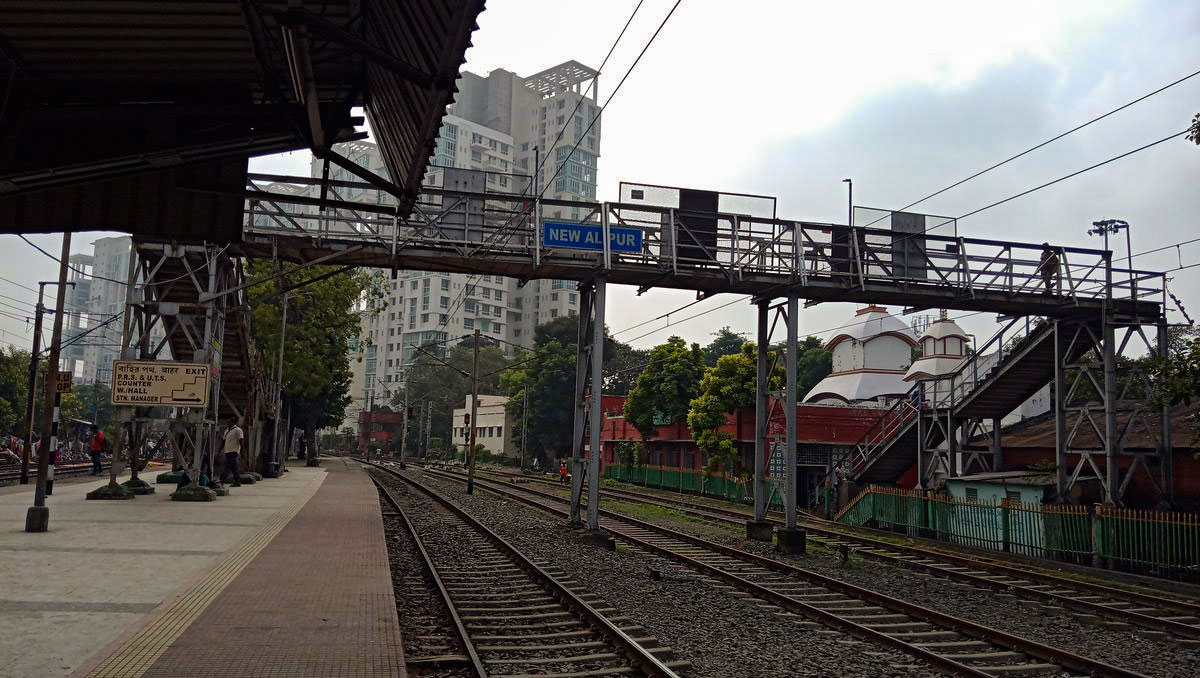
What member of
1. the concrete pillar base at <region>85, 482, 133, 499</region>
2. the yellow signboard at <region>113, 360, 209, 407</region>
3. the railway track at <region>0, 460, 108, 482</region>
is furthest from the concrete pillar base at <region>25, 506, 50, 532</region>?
the railway track at <region>0, 460, 108, 482</region>

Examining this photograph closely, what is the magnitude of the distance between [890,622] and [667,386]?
3340cm

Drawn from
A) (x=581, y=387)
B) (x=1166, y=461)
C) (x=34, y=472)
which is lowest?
(x=34, y=472)

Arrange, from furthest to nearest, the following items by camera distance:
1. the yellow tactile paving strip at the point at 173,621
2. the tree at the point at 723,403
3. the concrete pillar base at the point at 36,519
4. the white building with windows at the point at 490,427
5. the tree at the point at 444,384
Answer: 1. the tree at the point at 444,384
2. the white building with windows at the point at 490,427
3. the tree at the point at 723,403
4. the concrete pillar base at the point at 36,519
5. the yellow tactile paving strip at the point at 173,621

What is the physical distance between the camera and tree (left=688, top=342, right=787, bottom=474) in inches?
1420

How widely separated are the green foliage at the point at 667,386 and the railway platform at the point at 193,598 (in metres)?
27.5

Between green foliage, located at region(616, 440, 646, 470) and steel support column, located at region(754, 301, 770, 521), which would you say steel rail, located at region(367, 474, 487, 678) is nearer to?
steel support column, located at region(754, 301, 770, 521)

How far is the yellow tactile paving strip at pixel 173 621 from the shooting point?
6.40m

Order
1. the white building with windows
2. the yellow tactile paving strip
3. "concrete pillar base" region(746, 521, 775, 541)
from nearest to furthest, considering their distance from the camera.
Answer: the yellow tactile paving strip
"concrete pillar base" region(746, 521, 775, 541)
the white building with windows

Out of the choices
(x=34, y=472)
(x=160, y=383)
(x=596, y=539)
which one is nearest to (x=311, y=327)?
(x=34, y=472)

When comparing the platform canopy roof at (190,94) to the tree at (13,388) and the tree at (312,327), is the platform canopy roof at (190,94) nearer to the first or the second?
the tree at (312,327)

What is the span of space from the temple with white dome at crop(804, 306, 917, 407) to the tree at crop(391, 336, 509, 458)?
48.7 m

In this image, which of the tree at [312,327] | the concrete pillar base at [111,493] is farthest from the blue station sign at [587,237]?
the tree at [312,327]

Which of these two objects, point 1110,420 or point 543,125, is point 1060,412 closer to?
point 1110,420

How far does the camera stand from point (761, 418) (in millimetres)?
19500
